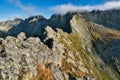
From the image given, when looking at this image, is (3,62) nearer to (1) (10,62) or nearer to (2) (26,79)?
(1) (10,62)

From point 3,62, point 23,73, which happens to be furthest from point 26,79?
point 3,62

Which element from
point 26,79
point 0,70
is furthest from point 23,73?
point 0,70

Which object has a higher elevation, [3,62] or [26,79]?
[3,62]

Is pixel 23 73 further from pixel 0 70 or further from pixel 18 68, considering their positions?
pixel 0 70

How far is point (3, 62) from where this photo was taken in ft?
644

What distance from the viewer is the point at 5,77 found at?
188 metres

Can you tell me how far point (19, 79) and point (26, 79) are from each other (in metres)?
5.67

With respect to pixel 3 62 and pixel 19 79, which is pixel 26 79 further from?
pixel 3 62

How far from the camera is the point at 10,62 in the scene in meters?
200

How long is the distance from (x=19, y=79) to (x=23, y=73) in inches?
232

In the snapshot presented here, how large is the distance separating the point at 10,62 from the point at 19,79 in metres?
13.6

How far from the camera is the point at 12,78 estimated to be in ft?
629

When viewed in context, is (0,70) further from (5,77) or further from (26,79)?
(26,79)

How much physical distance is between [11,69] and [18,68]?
20.6 ft
